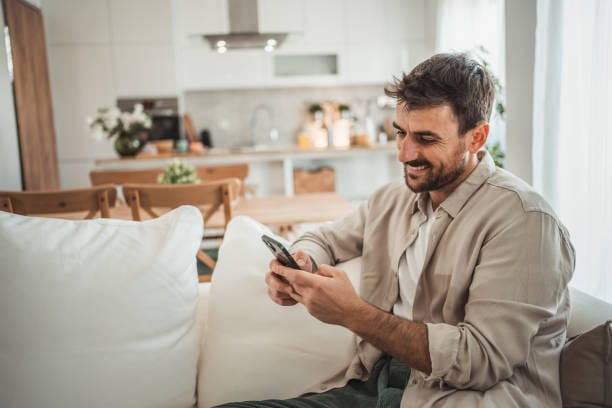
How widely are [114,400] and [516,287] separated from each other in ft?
3.16

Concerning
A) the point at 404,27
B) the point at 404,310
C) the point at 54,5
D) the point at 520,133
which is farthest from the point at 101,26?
the point at 404,310

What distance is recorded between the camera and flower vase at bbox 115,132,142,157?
14.9 feet

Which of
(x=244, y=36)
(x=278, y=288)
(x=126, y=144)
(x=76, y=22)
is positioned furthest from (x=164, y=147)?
(x=278, y=288)

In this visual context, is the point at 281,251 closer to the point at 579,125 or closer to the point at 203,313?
the point at 203,313

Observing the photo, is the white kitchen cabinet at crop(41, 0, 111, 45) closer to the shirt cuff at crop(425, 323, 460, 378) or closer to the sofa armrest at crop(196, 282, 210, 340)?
the sofa armrest at crop(196, 282, 210, 340)

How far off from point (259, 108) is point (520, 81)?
12.4 feet

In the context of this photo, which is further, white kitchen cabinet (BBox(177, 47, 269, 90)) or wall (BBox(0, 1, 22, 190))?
white kitchen cabinet (BBox(177, 47, 269, 90))

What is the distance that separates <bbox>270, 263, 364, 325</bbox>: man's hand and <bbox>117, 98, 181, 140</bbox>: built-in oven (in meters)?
4.76

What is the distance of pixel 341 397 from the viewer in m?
1.33

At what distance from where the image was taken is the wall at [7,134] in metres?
4.09

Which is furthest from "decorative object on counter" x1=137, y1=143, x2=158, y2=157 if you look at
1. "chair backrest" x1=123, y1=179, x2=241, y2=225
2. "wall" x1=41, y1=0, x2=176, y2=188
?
"chair backrest" x1=123, y1=179, x2=241, y2=225

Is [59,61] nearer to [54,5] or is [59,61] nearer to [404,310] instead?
[54,5]

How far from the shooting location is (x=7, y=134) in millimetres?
4184

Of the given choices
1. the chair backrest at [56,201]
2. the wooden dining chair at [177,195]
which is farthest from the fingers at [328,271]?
the chair backrest at [56,201]
